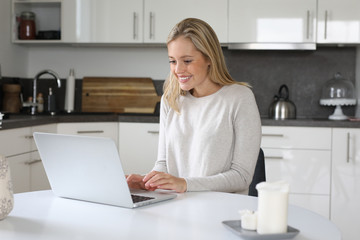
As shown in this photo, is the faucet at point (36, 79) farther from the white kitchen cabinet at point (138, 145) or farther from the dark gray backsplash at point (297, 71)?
the dark gray backsplash at point (297, 71)

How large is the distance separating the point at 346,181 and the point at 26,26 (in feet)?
9.08

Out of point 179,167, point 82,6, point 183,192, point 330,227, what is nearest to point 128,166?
point 82,6

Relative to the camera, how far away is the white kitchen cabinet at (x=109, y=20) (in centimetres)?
435

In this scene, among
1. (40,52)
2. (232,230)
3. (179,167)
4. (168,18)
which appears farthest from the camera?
(40,52)

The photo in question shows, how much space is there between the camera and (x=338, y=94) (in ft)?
14.2

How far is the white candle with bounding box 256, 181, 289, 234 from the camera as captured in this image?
4.00 feet

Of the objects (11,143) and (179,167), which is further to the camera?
(11,143)

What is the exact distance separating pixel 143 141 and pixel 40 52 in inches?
54.0

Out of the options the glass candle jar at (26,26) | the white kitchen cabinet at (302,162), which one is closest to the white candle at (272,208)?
the white kitchen cabinet at (302,162)

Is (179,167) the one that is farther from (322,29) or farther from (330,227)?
(322,29)

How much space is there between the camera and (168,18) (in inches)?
170


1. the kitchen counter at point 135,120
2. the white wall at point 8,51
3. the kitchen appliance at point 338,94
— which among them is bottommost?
the kitchen counter at point 135,120

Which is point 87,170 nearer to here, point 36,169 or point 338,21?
point 36,169

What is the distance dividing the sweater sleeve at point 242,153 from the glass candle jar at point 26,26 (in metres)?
2.94
